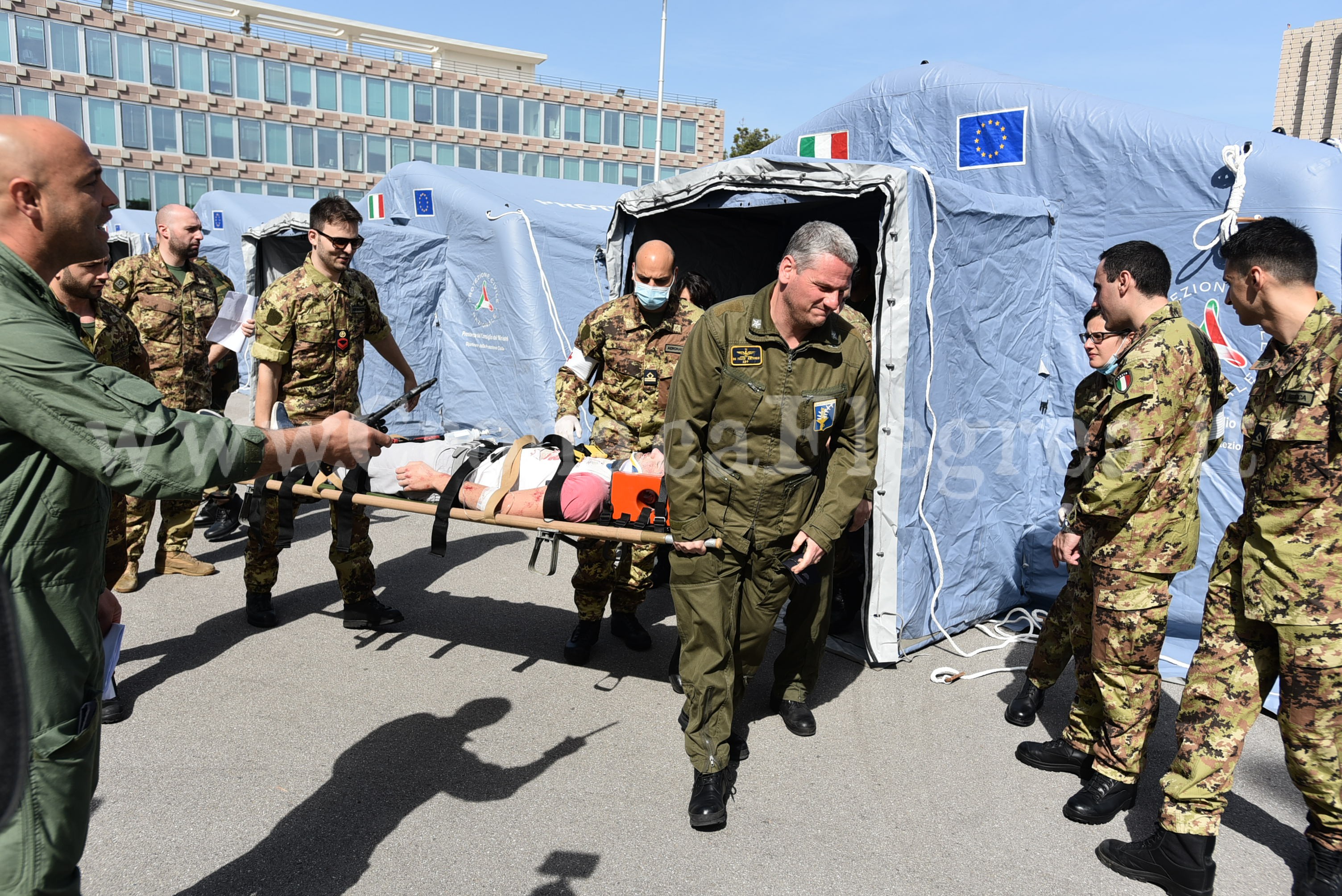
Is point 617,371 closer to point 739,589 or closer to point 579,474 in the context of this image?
point 579,474

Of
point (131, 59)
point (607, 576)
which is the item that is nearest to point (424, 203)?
point (607, 576)

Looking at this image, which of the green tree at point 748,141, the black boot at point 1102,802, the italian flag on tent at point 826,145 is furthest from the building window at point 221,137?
the black boot at point 1102,802

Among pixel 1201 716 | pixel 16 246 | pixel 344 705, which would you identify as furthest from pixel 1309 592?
pixel 344 705

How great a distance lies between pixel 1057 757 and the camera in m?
3.49

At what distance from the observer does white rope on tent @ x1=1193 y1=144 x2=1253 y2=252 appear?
436 cm

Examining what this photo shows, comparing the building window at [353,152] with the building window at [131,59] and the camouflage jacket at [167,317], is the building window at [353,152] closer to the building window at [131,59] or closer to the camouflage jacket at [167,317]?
the building window at [131,59]

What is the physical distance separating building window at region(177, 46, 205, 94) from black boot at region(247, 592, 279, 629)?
39.8m

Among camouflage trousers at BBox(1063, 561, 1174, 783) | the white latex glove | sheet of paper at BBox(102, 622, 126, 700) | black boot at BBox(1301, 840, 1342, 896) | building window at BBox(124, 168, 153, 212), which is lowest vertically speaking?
black boot at BBox(1301, 840, 1342, 896)

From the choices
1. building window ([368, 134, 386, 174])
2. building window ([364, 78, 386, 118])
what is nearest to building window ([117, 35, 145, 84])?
building window ([364, 78, 386, 118])

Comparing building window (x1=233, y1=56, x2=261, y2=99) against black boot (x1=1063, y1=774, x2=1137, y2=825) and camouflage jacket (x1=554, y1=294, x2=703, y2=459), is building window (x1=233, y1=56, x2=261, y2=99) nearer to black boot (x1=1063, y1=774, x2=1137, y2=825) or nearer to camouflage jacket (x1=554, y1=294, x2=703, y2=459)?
camouflage jacket (x1=554, y1=294, x2=703, y2=459)

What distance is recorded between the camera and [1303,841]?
302 centimetres

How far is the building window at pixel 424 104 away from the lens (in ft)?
132

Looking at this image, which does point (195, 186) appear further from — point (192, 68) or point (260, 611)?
point (260, 611)

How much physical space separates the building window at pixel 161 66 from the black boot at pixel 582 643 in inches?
1616
